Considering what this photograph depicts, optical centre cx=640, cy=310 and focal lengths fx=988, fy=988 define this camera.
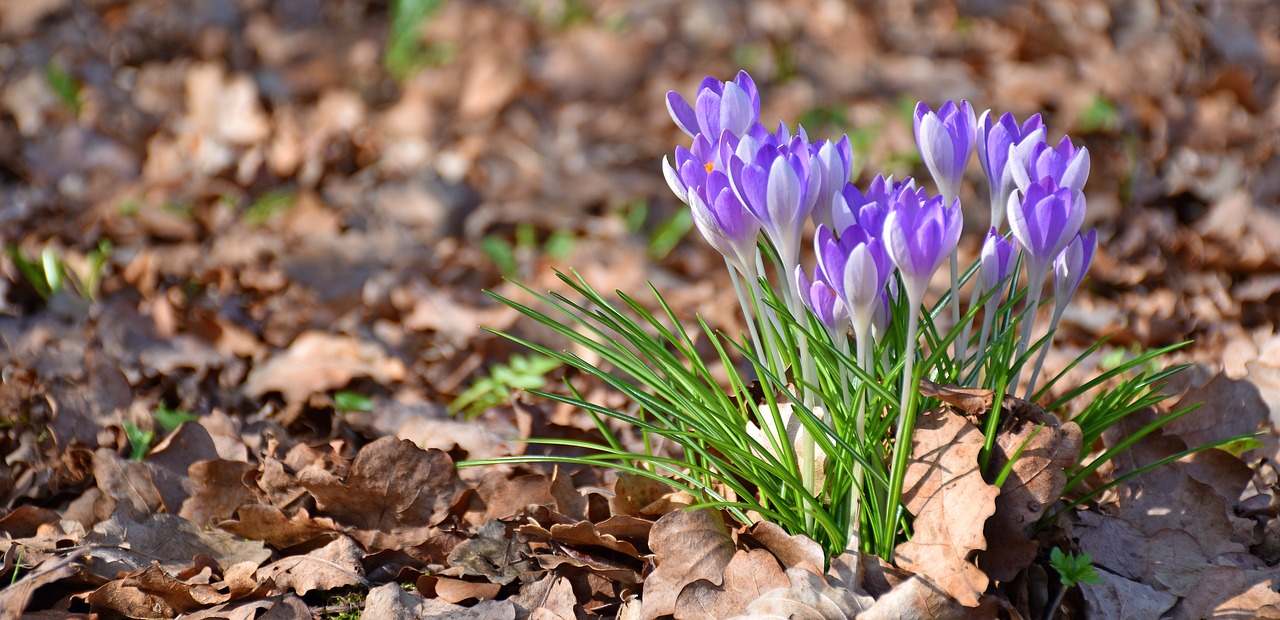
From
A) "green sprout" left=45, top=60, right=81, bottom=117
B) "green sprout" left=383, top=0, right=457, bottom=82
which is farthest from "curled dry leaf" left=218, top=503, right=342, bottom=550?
"green sprout" left=383, top=0, right=457, bottom=82

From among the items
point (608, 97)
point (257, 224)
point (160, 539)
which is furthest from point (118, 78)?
point (160, 539)

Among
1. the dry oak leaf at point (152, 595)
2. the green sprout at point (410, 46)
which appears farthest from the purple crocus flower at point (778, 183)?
the green sprout at point (410, 46)

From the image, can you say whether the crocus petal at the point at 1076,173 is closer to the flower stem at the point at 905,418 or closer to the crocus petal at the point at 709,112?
the flower stem at the point at 905,418

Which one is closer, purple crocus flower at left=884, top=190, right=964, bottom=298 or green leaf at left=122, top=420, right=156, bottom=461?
purple crocus flower at left=884, top=190, right=964, bottom=298

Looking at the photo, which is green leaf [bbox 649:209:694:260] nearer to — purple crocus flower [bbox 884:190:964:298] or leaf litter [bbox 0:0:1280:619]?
leaf litter [bbox 0:0:1280:619]

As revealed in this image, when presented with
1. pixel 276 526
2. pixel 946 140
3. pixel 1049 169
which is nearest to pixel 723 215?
pixel 946 140

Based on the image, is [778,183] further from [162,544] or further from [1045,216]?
[162,544]
